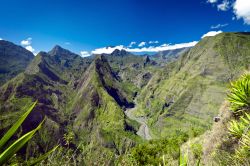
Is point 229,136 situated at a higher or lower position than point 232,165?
lower

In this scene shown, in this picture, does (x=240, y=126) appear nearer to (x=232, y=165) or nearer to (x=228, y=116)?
(x=228, y=116)

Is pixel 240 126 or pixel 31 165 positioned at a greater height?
pixel 31 165

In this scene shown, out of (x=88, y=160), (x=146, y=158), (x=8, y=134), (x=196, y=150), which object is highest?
(x=8, y=134)

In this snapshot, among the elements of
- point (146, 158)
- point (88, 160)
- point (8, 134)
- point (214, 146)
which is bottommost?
point (146, 158)

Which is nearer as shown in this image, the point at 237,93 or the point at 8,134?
the point at 8,134

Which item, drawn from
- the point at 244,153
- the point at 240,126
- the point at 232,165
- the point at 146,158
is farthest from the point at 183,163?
the point at 146,158

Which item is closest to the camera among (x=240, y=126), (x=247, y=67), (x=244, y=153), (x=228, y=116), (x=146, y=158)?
(x=244, y=153)

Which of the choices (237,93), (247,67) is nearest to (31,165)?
(237,93)

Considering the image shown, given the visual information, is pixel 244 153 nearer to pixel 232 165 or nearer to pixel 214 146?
pixel 232 165

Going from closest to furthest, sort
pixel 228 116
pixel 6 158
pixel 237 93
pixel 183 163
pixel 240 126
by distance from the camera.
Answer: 1. pixel 6 158
2. pixel 183 163
3. pixel 240 126
4. pixel 237 93
5. pixel 228 116
